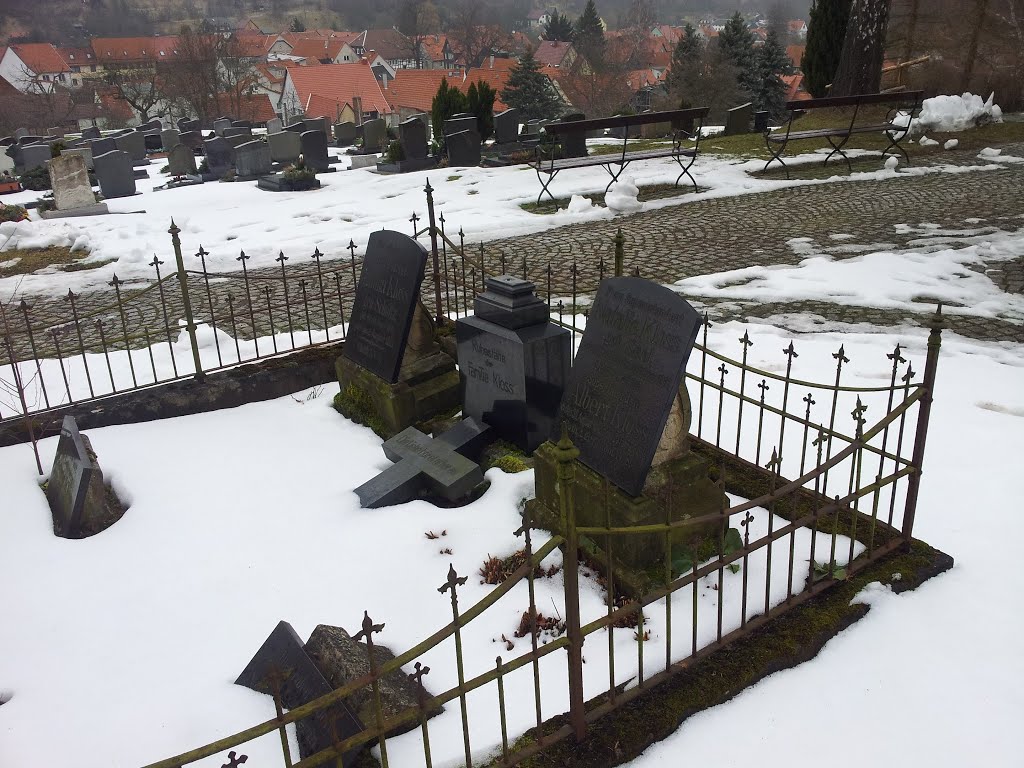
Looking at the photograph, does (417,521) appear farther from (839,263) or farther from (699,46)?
(699,46)

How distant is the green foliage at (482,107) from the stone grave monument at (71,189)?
8.90 metres

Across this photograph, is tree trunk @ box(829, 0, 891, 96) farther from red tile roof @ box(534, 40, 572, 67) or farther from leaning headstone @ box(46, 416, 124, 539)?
red tile roof @ box(534, 40, 572, 67)

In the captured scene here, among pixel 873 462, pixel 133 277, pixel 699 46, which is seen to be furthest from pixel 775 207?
pixel 699 46

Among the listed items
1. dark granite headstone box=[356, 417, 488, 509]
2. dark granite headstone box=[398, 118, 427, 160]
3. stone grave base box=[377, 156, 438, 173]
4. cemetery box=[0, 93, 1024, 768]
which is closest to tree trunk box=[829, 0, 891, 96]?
stone grave base box=[377, 156, 438, 173]

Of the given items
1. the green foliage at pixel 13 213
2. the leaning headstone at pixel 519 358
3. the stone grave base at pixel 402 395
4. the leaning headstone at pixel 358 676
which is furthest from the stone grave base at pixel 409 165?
the leaning headstone at pixel 358 676

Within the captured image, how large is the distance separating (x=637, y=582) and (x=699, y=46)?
36966 millimetres

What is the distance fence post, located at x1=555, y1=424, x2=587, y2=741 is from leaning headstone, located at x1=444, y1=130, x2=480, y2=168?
16224 mm

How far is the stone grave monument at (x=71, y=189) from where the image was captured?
15930mm

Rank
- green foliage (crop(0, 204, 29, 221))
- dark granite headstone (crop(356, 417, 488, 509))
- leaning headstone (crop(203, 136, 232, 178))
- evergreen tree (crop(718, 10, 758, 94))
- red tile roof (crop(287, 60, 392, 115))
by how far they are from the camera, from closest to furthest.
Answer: dark granite headstone (crop(356, 417, 488, 509)) < green foliage (crop(0, 204, 29, 221)) < leaning headstone (crop(203, 136, 232, 178)) < evergreen tree (crop(718, 10, 758, 94)) < red tile roof (crop(287, 60, 392, 115))

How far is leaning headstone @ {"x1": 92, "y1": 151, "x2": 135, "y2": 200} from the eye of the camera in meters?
18.1

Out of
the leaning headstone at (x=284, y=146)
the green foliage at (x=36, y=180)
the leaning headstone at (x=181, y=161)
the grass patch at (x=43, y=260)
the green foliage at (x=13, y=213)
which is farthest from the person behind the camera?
the leaning headstone at (x=181, y=161)

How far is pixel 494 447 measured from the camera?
5367mm

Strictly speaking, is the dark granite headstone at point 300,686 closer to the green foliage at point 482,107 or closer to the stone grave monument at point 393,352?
the stone grave monument at point 393,352

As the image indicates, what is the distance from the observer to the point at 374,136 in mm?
22547
